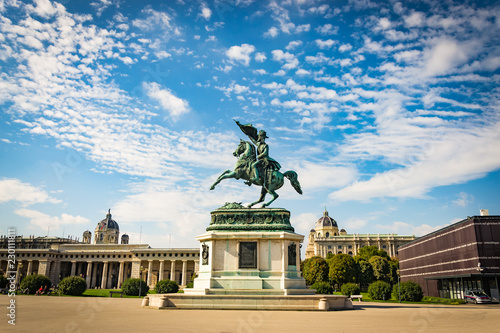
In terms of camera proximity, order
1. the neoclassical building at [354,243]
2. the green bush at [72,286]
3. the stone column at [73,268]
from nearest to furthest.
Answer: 1. the green bush at [72,286]
2. the stone column at [73,268]
3. the neoclassical building at [354,243]

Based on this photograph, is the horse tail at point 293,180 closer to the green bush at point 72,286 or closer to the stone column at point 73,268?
the green bush at point 72,286

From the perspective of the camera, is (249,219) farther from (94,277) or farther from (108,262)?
(94,277)

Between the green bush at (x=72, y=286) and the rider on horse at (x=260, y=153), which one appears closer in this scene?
the rider on horse at (x=260, y=153)

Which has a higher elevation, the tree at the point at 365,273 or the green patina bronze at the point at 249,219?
the green patina bronze at the point at 249,219

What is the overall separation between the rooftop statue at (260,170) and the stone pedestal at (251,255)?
2.00 metres

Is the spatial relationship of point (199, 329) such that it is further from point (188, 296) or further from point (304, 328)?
point (188, 296)

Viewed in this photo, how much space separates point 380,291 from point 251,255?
77.4 feet

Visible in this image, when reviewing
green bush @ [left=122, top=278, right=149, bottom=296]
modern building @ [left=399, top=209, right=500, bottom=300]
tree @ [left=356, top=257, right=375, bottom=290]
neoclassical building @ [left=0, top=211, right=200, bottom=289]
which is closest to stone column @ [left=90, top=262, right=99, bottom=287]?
neoclassical building @ [left=0, top=211, right=200, bottom=289]

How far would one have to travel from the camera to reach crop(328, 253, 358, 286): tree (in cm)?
7338

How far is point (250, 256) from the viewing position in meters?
26.7

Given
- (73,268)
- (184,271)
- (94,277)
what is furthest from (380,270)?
(73,268)

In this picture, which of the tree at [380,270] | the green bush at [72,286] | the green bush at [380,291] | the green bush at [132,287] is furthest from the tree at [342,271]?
the green bush at [72,286]

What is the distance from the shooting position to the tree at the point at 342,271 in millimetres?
73375

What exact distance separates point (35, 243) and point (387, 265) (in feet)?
418
